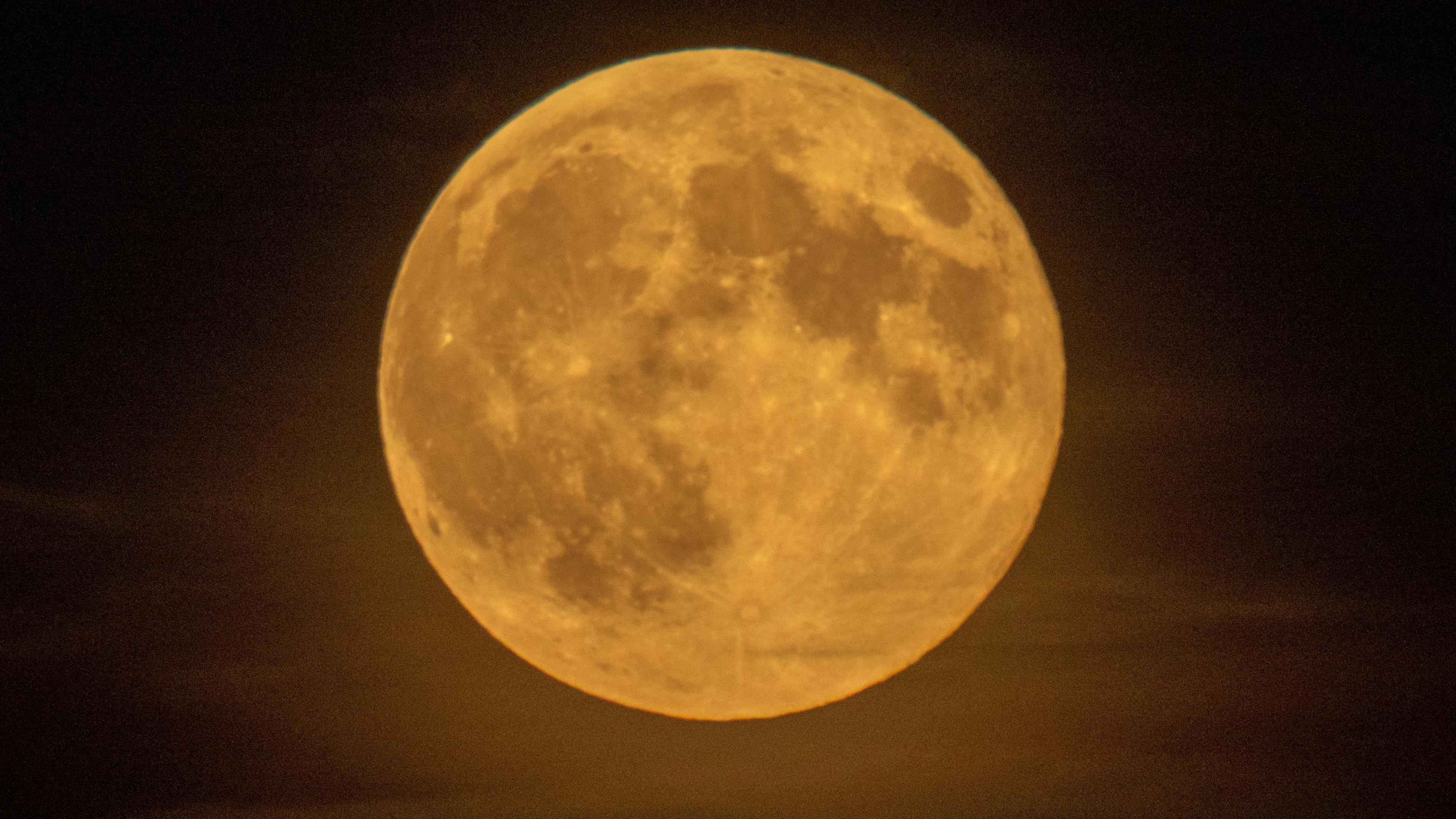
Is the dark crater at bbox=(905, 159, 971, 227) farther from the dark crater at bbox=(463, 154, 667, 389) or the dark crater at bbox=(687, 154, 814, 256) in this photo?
the dark crater at bbox=(463, 154, 667, 389)

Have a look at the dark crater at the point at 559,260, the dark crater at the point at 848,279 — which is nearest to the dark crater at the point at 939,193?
the dark crater at the point at 848,279

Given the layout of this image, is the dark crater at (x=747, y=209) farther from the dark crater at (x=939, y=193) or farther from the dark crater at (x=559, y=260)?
the dark crater at (x=939, y=193)

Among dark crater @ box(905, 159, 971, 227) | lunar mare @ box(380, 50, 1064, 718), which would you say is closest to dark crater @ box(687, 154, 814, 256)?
lunar mare @ box(380, 50, 1064, 718)

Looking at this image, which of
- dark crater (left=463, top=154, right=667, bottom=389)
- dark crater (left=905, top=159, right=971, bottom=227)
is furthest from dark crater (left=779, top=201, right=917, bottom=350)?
dark crater (left=463, top=154, right=667, bottom=389)

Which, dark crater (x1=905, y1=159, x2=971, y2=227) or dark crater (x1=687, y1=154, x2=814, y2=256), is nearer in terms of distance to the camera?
dark crater (x1=687, y1=154, x2=814, y2=256)

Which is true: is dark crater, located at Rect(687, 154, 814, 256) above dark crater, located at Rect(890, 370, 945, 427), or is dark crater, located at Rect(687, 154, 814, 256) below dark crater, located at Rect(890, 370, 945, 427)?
above

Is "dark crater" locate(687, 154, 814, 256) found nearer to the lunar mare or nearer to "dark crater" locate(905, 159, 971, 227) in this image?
the lunar mare

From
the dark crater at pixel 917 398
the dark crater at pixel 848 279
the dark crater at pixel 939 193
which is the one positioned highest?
the dark crater at pixel 939 193

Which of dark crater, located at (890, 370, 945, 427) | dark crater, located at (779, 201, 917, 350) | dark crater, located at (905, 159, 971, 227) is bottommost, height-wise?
dark crater, located at (890, 370, 945, 427)

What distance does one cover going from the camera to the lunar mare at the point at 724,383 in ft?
5.92

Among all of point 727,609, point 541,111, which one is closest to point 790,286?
point 727,609

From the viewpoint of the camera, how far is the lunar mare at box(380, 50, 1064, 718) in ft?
5.92

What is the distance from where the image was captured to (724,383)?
178 cm

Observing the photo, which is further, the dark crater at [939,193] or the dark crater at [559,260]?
the dark crater at [939,193]
